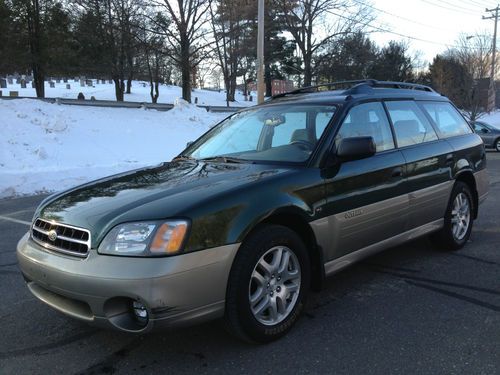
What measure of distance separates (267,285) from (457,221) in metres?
2.90

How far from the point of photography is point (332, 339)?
329cm

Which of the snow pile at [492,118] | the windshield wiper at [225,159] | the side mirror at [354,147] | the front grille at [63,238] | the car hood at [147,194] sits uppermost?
the side mirror at [354,147]

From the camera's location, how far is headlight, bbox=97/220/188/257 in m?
2.76

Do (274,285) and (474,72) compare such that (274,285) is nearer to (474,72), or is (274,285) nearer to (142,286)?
(142,286)

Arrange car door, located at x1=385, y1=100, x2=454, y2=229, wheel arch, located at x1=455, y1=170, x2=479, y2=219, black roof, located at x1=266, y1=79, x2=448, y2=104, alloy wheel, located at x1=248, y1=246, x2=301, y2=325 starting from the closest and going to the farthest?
1. alloy wheel, located at x1=248, y1=246, x2=301, y2=325
2. black roof, located at x1=266, y1=79, x2=448, y2=104
3. car door, located at x1=385, y1=100, x2=454, y2=229
4. wheel arch, located at x1=455, y1=170, x2=479, y2=219

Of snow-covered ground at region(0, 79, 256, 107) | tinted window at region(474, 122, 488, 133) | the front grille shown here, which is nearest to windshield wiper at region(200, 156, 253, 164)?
the front grille

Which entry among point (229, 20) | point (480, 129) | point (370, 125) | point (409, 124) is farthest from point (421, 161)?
point (229, 20)

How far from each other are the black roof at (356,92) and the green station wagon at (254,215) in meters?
0.02

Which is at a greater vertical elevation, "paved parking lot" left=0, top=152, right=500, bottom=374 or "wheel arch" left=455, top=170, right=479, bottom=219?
"wheel arch" left=455, top=170, right=479, bottom=219

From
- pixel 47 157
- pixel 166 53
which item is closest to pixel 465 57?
pixel 166 53

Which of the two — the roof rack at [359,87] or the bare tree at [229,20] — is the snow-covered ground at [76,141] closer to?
the roof rack at [359,87]

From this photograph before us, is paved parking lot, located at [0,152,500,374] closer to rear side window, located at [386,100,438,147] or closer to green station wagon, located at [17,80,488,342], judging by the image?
green station wagon, located at [17,80,488,342]

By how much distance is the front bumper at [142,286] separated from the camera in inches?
106

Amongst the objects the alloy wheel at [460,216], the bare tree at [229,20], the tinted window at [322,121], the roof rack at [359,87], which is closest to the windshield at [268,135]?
the tinted window at [322,121]
